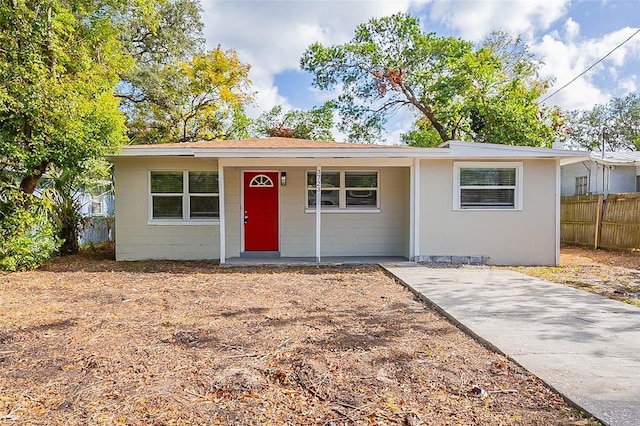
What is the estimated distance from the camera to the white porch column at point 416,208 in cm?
901

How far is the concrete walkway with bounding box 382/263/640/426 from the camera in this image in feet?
9.25

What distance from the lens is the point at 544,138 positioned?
16875 mm

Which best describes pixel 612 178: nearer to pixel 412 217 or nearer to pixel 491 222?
pixel 491 222

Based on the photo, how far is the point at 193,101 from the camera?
1981cm

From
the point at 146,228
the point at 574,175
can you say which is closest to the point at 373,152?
the point at 146,228

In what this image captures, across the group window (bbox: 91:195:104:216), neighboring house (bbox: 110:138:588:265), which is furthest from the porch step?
window (bbox: 91:195:104:216)

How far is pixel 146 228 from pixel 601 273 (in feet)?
32.9

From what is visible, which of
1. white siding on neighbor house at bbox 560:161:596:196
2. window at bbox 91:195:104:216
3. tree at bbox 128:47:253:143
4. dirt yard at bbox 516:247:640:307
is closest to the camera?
dirt yard at bbox 516:247:640:307

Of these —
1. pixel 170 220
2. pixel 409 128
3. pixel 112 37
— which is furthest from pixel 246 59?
pixel 170 220

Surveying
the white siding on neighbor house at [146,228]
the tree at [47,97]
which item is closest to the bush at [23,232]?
the tree at [47,97]

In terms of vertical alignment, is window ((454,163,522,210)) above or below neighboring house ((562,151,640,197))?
below

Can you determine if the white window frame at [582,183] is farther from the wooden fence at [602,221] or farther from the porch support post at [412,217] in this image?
the porch support post at [412,217]

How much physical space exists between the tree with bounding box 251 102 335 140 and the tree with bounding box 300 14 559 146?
2165 millimetres

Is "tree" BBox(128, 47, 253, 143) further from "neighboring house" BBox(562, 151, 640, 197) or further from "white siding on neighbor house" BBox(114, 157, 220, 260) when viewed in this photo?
"neighboring house" BBox(562, 151, 640, 197)
